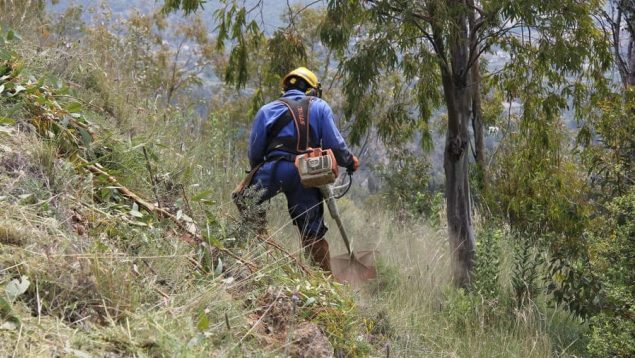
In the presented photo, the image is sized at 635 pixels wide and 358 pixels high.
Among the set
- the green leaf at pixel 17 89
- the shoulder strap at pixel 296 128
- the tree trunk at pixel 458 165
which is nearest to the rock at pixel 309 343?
the green leaf at pixel 17 89

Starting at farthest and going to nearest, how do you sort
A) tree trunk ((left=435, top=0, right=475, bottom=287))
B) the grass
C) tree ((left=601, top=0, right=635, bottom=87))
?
tree ((left=601, top=0, right=635, bottom=87)) < tree trunk ((left=435, top=0, right=475, bottom=287)) < the grass

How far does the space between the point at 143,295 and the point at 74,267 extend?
31 cm

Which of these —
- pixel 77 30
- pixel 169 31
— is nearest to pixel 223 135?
pixel 77 30

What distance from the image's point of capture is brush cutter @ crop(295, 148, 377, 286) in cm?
561

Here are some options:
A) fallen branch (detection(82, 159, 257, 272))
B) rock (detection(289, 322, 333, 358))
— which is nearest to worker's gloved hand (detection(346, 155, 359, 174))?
fallen branch (detection(82, 159, 257, 272))

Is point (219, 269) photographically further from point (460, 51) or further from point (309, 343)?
point (460, 51)

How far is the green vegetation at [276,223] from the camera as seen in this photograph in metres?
2.94

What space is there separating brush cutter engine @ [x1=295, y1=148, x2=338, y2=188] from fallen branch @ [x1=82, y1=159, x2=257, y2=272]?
5.48ft

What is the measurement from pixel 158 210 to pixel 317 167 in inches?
69.8

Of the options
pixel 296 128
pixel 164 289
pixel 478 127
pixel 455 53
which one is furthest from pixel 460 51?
pixel 478 127

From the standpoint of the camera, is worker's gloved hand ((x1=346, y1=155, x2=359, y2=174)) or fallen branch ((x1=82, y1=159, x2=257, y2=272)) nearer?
fallen branch ((x1=82, y1=159, x2=257, y2=272))

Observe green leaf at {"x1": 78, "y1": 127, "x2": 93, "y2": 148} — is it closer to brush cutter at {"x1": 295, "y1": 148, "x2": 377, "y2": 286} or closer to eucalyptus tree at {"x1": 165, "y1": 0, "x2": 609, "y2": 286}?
brush cutter at {"x1": 295, "y1": 148, "x2": 377, "y2": 286}

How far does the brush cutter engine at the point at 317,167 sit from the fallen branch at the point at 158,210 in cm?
167

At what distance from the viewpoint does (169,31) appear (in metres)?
25.9
